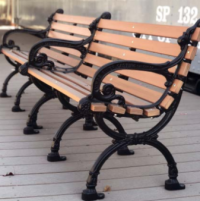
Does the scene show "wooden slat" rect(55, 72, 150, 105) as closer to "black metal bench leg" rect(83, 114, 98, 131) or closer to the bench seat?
the bench seat

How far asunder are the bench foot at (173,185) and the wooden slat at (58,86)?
2.32 feet

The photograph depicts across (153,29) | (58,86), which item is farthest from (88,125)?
(153,29)

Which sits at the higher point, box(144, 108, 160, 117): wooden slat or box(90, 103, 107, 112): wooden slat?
box(90, 103, 107, 112): wooden slat

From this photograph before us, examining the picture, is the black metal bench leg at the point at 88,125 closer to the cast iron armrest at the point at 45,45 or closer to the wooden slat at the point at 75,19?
the cast iron armrest at the point at 45,45

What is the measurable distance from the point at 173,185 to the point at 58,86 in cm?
96

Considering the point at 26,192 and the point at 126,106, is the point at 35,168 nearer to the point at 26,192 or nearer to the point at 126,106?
the point at 26,192

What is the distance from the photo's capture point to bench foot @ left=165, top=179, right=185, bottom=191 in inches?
112

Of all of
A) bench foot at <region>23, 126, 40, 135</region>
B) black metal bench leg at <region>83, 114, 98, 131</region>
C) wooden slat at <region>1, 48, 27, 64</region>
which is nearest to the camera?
bench foot at <region>23, 126, 40, 135</region>

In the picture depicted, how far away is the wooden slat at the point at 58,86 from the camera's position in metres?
2.83

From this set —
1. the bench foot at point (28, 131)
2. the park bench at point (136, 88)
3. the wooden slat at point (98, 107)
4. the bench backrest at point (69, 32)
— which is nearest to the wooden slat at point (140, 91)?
the park bench at point (136, 88)

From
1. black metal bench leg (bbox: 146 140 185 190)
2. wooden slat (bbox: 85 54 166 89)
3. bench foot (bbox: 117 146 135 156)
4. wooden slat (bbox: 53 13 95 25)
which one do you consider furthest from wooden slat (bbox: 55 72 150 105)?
wooden slat (bbox: 53 13 95 25)

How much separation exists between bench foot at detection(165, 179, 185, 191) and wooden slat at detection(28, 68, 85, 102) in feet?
2.32

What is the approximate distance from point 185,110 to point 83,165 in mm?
1831

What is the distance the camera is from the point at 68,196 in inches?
108
